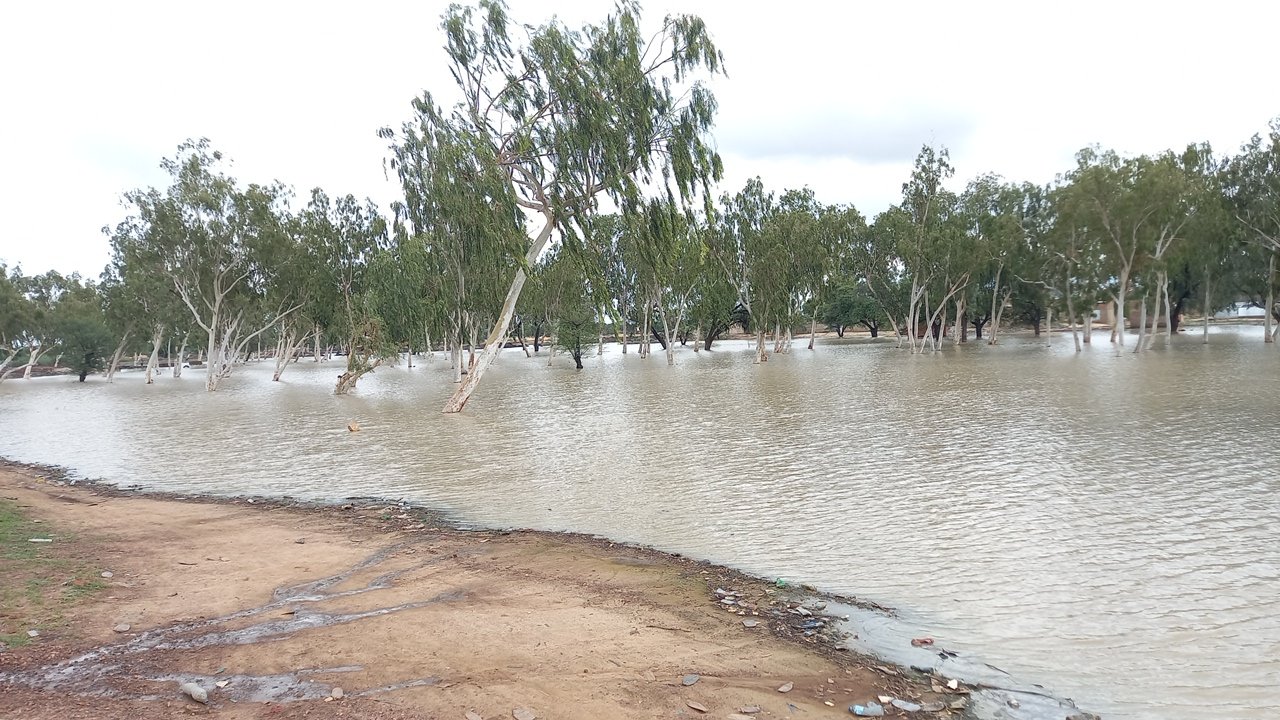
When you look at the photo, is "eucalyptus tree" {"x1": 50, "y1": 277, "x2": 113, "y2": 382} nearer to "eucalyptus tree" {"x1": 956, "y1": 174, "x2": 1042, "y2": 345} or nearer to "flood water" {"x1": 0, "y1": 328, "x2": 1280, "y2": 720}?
"flood water" {"x1": 0, "y1": 328, "x2": 1280, "y2": 720}

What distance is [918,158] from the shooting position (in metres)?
41.6

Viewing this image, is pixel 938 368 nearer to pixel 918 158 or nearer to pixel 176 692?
pixel 918 158

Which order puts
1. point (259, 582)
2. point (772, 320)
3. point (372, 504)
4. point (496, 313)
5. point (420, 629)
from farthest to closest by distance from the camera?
point (772, 320), point (496, 313), point (372, 504), point (259, 582), point (420, 629)

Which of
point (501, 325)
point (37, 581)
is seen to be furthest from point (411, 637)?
point (501, 325)

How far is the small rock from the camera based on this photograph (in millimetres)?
3537

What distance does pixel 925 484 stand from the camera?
9.59 meters

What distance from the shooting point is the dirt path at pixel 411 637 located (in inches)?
141

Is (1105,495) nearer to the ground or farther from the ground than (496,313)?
nearer to the ground

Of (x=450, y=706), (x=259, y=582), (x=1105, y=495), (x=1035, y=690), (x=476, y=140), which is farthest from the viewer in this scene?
(x=476, y=140)

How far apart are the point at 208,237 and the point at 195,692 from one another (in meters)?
37.9

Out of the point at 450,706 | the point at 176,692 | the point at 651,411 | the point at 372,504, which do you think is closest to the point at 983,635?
the point at 450,706

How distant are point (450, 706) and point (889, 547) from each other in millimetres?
4903

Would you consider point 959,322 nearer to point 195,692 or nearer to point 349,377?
point 349,377

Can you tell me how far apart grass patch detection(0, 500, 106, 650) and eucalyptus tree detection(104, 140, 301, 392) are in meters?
30.7
